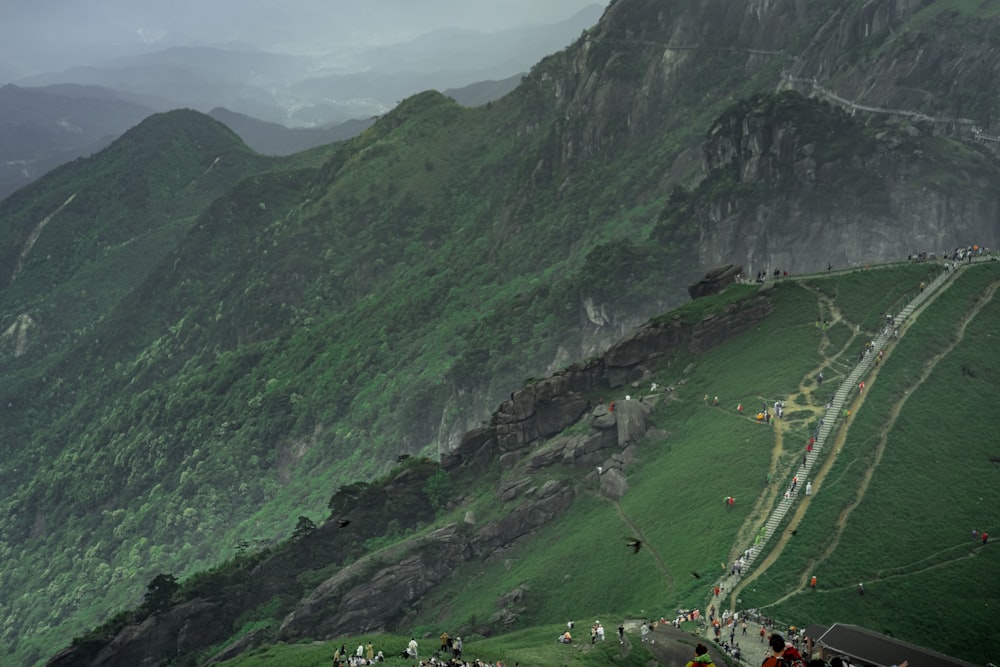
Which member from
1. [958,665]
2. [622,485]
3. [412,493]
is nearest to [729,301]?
[622,485]

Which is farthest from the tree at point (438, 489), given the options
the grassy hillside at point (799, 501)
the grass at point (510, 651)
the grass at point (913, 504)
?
the grass at point (913, 504)

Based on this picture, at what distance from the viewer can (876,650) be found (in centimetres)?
6347

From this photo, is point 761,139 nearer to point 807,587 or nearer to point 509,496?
point 509,496

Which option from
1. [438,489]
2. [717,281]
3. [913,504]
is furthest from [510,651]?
[717,281]

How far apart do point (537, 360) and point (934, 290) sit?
9341cm

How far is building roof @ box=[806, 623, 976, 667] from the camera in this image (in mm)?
62344

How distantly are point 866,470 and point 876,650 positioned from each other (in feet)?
88.5

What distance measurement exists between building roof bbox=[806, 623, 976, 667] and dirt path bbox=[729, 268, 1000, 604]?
914cm

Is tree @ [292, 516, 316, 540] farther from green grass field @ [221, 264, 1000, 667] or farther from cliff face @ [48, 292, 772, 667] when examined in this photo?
green grass field @ [221, 264, 1000, 667]

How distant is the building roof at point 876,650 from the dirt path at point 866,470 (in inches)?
360

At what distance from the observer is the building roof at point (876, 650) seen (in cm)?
6234

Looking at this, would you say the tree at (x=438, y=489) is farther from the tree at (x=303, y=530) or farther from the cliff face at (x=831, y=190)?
the cliff face at (x=831, y=190)

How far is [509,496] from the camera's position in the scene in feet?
381

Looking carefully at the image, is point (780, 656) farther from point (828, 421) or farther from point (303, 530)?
point (303, 530)
